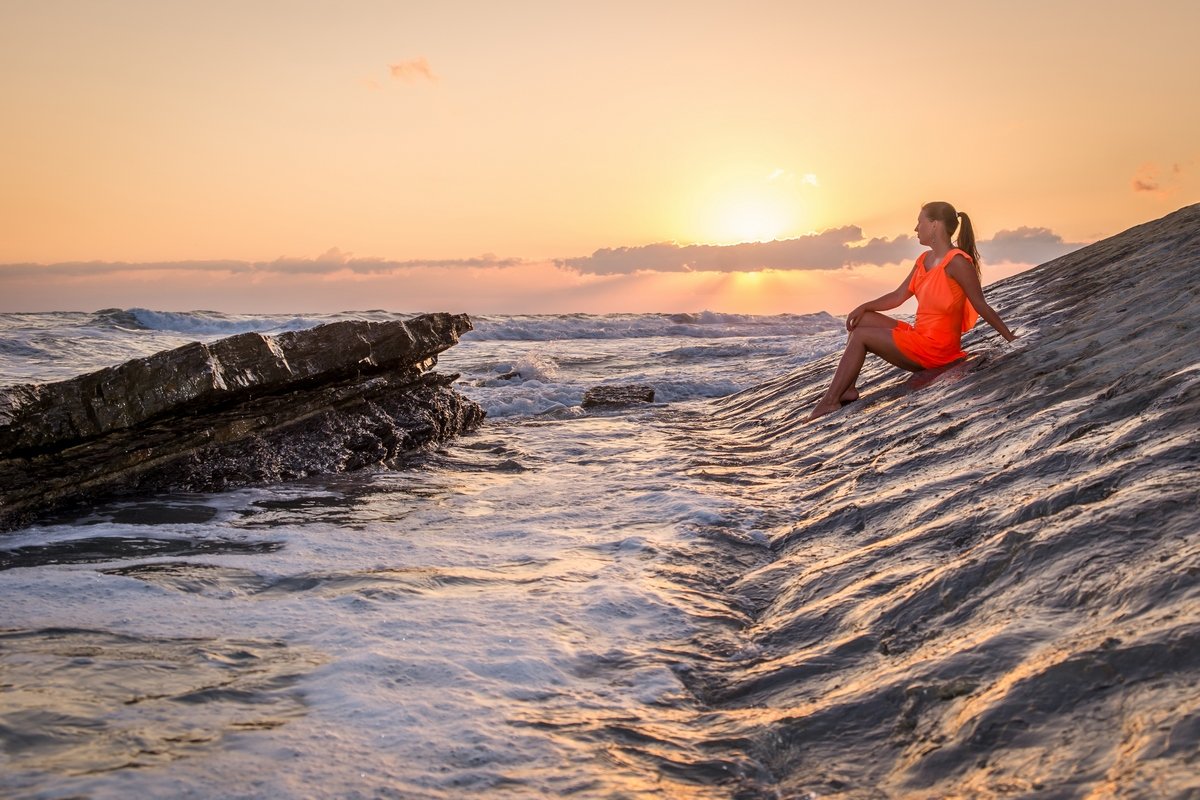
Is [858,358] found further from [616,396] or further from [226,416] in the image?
[226,416]

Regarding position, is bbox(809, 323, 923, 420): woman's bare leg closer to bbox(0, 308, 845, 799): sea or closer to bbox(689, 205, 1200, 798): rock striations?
bbox(0, 308, 845, 799): sea

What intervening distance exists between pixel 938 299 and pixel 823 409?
1549mm

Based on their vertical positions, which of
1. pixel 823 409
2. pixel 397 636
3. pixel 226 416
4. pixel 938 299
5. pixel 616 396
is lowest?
pixel 397 636

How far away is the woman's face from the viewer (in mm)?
8320

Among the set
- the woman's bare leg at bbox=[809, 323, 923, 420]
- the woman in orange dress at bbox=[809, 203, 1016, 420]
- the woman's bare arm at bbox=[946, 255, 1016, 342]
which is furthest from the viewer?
the woman's bare leg at bbox=[809, 323, 923, 420]

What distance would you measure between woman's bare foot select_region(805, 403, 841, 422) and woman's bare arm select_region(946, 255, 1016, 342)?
1.61 metres

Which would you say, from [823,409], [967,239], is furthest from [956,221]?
[823,409]

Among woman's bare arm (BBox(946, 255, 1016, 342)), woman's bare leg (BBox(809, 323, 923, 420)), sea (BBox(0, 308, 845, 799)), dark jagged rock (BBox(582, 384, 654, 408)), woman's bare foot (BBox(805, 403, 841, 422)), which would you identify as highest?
woman's bare arm (BBox(946, 255, 1016, 342))

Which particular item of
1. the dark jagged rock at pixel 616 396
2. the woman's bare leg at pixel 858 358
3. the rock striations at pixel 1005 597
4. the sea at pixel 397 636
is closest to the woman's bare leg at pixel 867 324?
the woman's bare leg at pixel 858 358

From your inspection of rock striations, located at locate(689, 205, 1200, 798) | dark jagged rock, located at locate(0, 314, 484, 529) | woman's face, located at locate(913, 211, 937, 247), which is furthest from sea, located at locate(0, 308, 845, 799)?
woman's face, located at locate(913, 211, 937, 247)

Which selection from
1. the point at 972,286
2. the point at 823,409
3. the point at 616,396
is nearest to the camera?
the point at 972,286

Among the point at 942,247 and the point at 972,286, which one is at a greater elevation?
the point at 942,247

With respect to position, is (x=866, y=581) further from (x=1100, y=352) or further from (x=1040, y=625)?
(x=1100, y=352)

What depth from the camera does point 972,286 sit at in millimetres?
8062
